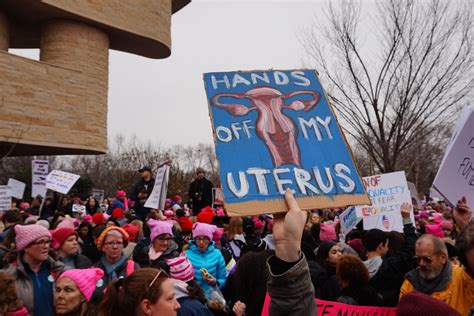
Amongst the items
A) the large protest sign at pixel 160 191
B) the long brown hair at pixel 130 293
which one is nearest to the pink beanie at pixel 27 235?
the long brown hair at pixel 130 293

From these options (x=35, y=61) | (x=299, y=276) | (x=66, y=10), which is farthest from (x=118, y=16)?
(x=299, y=276)

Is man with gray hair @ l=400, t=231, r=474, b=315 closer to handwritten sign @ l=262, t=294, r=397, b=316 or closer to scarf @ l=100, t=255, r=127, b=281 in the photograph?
handwritten sign @ l=262, t=294, r=397, b=316

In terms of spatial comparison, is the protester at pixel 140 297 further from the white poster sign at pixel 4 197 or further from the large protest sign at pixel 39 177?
the large protest sign at pixel 39 177

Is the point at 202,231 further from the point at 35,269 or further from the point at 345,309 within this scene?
the point at 345,309

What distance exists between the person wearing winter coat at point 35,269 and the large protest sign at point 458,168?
3.65 metres

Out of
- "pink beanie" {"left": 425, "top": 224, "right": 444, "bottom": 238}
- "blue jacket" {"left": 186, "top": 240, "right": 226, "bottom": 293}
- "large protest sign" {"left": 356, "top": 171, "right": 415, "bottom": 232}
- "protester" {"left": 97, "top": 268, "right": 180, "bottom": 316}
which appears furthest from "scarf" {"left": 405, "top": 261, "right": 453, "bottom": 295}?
"large protest sign" {"left": 356, "top": 171, "right": 415, "bottom": 232}

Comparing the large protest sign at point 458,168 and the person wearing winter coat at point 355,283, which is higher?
the large protest sign at point 458,168

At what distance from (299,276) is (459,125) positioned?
2947mm

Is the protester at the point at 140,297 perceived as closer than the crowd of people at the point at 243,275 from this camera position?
No

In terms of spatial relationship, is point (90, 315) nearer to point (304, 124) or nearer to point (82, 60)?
point (304, 124)

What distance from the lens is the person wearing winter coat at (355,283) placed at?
434cm

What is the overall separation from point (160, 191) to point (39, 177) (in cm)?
757

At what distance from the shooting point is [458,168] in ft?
13.9

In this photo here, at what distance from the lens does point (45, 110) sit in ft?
61.3
